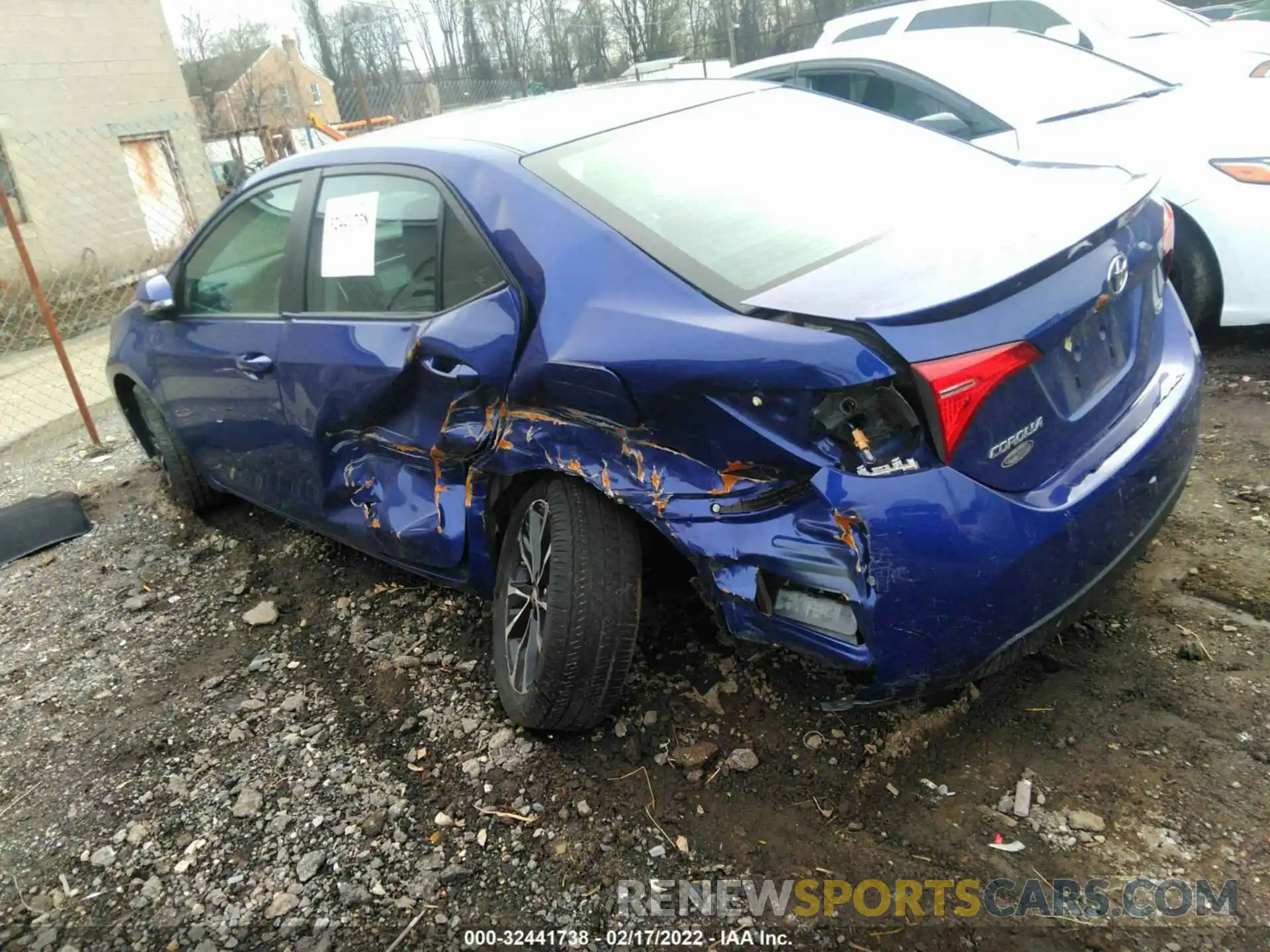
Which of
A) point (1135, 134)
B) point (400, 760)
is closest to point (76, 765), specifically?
point (400, 760)

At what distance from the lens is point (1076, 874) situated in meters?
1.98

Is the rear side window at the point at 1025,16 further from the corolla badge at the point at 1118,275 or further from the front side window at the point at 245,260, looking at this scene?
the front side window at the point at 245,260

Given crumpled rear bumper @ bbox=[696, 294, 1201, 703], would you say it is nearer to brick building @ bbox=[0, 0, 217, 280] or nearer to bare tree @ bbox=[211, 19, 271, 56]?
brick building @ bbox=[0, 0, 217, 280]

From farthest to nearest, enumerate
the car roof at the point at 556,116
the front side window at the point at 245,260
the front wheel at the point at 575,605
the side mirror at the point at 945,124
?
the side mirror at the point at 945,124 → the front side window at the point at 245,260 → the car roof at the point at 556,116 → the front wheel at the point at 575,605

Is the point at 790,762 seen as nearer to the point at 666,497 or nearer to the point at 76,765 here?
the point at 666,497

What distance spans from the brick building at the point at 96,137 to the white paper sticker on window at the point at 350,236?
32.8ft

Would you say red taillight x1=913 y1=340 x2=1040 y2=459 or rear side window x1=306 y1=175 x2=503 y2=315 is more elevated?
rear side window x1=306 y1=175 x2=503 y2=315

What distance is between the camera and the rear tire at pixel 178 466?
4375 mm

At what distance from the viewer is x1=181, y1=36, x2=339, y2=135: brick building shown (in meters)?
33.0

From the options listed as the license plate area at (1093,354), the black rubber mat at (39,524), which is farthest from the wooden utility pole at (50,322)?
the license plate area at (1093,354)

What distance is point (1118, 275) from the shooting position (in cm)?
222

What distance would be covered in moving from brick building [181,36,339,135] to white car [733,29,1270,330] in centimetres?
2711

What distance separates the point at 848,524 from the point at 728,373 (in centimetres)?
40

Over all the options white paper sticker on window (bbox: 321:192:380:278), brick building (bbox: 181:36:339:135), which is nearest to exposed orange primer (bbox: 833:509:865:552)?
white paper sticker on window (bbox: 321:192:380:278)
